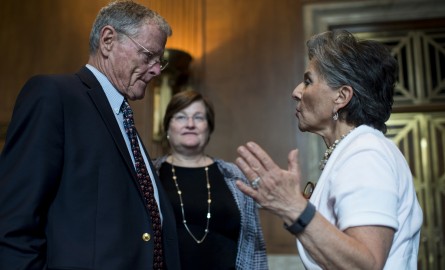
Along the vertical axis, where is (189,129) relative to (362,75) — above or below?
below

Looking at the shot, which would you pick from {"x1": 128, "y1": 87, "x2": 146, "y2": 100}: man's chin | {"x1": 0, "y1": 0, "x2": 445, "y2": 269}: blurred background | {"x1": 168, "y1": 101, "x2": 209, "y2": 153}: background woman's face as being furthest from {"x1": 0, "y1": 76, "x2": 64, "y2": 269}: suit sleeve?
{"x1": 0, "y1": 0, "x2": 445, "y2": 269}: blurred background

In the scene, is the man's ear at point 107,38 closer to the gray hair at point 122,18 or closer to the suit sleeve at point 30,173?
the gray hair at point 122,18

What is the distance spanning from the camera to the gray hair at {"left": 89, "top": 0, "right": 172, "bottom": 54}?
65.0 inches

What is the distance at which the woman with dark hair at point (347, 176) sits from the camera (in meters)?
1.10

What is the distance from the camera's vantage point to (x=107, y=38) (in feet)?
5.38

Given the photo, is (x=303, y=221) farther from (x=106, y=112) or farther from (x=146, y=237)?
(x=106, y=112)

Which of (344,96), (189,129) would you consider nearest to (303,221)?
(344,96)

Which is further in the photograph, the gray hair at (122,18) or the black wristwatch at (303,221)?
the gray hair at (122,18)

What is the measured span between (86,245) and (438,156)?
3.40m

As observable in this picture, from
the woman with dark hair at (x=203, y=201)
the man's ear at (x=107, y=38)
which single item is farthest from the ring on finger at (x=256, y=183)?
the woman with dark hair at (x=203, y=201)

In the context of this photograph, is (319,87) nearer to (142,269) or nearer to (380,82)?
(380,82)

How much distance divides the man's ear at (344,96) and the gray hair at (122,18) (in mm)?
745

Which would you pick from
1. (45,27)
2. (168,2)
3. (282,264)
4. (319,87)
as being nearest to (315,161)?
(282,264)

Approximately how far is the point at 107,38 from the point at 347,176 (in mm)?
982
